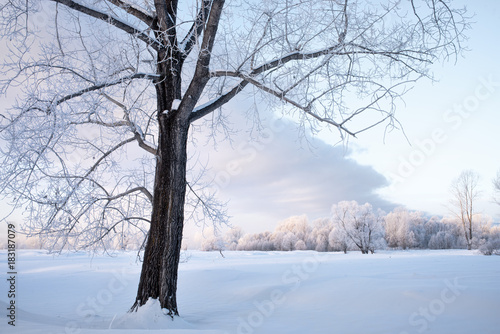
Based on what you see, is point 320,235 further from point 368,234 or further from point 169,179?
point 169,179

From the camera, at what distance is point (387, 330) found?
389 centimetres

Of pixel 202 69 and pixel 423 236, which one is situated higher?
pixel 202 69

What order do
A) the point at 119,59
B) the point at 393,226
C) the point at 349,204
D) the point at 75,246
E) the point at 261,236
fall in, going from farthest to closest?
the point at 261,236 → the point at 393,226 → the point at 349,204 → the point at 75,246 → the point at 119,59

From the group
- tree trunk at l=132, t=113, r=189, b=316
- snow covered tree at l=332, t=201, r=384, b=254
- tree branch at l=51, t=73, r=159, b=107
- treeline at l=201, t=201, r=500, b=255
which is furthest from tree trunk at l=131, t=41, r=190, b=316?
snow covered tree at l=332, t=201, r=384, b=254

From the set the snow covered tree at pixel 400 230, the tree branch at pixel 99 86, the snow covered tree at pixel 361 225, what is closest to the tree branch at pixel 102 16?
the tree branch at pixel 99 86

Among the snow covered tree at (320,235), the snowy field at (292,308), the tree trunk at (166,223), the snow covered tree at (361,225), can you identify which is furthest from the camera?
the snow covered tree at (320,235)

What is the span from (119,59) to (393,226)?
1761 inches

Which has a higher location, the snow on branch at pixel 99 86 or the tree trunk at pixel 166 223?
the snow on branch at pixel 99 86

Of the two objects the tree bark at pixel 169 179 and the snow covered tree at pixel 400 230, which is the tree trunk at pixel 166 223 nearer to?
the tree bark at pixel 169 179

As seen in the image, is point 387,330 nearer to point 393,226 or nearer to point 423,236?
point 393,226

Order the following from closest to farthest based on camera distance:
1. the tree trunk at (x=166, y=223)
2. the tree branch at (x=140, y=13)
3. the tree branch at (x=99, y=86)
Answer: the tree trunk at (x=166, y=223)
the tree branch at (x=99, y=86)
the tree branch at (x=140, y=13)

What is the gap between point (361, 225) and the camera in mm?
32500

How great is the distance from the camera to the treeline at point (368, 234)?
32469mm

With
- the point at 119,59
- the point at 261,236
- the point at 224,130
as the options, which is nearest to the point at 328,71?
the point at 224,130
